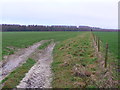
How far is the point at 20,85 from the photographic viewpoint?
10.3m

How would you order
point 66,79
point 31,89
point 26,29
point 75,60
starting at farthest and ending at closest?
point 26,29, point 75,60, point 66,79, point 31,89

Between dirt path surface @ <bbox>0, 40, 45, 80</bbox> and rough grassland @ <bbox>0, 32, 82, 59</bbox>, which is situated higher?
rough grassland @ <bbox>0, 32, 82, 59</bbox>

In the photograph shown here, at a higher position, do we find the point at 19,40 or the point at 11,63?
the point at 19,40

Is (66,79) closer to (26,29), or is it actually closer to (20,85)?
(20,85)

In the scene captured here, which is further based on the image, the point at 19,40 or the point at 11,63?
the point at 19,40

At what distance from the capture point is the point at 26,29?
499 ft

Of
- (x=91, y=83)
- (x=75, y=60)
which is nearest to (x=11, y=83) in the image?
(x=91, y=83)

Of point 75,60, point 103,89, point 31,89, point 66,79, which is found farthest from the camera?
point 75,60

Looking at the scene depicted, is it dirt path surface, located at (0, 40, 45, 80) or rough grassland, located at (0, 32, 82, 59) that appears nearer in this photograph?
dirt path surface, located at (0, 40, 45, 80)

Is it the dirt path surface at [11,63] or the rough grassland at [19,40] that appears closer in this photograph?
the dirt path surface at [11,63]

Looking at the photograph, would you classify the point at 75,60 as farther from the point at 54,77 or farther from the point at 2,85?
the point at 2,85

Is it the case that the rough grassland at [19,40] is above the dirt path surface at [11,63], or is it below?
above

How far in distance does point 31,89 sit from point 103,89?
3.40 metres

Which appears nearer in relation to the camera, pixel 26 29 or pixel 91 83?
pixel 91 83
